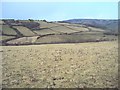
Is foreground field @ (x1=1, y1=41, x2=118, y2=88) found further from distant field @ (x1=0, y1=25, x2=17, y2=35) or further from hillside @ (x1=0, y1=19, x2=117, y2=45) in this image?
distant field @ (x1=0, y1=25, x2=17, y2=35)

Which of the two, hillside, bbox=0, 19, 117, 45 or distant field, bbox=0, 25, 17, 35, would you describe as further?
distant field, bbox=0, 25, 17, 35

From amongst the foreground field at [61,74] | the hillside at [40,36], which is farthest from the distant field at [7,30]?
the foreground field at [61,74]

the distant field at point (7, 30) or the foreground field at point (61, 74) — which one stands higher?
the foreground field at point (61, 74)

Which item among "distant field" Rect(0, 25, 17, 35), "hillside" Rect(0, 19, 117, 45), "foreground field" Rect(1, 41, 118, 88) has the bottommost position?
"hillside" Rect(0, 19, 117, 45)

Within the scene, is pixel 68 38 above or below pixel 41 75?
below

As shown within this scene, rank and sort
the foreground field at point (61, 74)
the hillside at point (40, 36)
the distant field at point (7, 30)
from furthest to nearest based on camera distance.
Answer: the distant field at point (7, 30), the hillside at point (40, 36), the foreground field at point (61, 74)

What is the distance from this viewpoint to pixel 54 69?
22.1 meters

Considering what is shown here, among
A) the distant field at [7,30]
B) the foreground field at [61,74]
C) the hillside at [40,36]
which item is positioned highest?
the foreground field at [61,74]

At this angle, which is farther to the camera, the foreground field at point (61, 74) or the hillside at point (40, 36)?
the hillside at point (40, 36)

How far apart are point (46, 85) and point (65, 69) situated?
5.17 meters

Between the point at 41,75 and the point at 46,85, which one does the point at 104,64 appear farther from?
the point at 46,85

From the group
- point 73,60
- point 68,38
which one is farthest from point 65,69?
point 68,38

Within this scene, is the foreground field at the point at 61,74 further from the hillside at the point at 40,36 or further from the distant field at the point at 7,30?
the distant field at the point at 7,30

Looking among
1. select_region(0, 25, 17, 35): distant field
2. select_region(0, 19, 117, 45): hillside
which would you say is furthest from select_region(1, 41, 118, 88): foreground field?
select_region(0, 25, 17, 35): distant field
